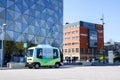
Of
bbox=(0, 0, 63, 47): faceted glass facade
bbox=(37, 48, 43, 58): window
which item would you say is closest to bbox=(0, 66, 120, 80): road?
bbox=(37, 48, 43, 58): window

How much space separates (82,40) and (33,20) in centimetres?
5768

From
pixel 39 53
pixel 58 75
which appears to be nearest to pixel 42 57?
pixel 39 53

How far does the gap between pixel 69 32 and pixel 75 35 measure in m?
5.78

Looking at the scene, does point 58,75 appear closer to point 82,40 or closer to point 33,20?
point 33,20

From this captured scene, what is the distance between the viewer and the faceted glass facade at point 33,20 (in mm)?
48438

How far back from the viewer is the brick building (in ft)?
364

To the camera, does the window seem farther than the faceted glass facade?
No

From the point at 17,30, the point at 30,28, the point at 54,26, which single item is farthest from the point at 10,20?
the point at 54,26

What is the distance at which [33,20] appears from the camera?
5569 cm

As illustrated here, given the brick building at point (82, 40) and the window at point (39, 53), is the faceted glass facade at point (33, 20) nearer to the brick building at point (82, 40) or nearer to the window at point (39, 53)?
the window at point (39, 53)

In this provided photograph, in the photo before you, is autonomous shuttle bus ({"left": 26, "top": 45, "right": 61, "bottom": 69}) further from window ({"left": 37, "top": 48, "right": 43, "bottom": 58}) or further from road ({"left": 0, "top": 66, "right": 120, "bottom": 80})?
road ({"left": 0, "top": 66, "right": 120, "bottom": 80})

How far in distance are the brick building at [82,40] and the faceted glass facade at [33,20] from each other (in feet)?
149

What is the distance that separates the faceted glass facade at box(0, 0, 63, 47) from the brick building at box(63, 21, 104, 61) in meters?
45.4

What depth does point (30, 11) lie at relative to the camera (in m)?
54.8
